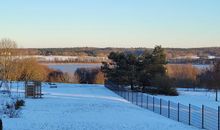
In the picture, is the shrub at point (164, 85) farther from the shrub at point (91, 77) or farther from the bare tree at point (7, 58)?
the shrub at point (91, 77)

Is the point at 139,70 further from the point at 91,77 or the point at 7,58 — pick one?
the point at 91,77

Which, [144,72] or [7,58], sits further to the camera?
[7,58]

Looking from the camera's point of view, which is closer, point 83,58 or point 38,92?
point 38,92

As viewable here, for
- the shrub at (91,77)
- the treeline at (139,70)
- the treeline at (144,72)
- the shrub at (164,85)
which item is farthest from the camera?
the shrub at (91,77)

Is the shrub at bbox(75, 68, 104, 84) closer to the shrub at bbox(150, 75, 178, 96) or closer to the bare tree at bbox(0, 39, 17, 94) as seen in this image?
the bare tree at bbox(0, 39, 17, 94)

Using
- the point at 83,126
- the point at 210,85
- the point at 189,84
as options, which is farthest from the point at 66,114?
the point at 189,84

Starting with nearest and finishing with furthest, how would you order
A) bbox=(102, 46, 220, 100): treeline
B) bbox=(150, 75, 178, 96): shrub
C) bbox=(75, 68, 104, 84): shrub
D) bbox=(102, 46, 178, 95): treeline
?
bbox=(150, 75, 178, 96): shrub
bbox=(102, 46, 220, 100): treeline
bbox=(102, 46, 178, 95): treeline
bbox=(75, 68, 104, 84): shrub

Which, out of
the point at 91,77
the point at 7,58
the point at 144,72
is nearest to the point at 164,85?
the point at 144,72

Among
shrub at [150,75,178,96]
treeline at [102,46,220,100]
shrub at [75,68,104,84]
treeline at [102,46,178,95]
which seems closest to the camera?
shrub at [150,75,178,96]

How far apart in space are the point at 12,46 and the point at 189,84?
3231 cm

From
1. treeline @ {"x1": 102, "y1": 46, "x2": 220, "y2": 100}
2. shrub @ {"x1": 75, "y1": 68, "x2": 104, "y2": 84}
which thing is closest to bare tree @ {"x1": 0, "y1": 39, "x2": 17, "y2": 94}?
treeline @ {"x1": 102, "y1": 46, "x2": 220, "y2": 100}

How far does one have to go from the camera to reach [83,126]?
22625mm

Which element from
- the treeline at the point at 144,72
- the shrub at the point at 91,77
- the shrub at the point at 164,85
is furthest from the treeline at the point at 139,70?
the shrub at the point at 91,77

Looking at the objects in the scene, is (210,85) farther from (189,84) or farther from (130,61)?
(189,84)
